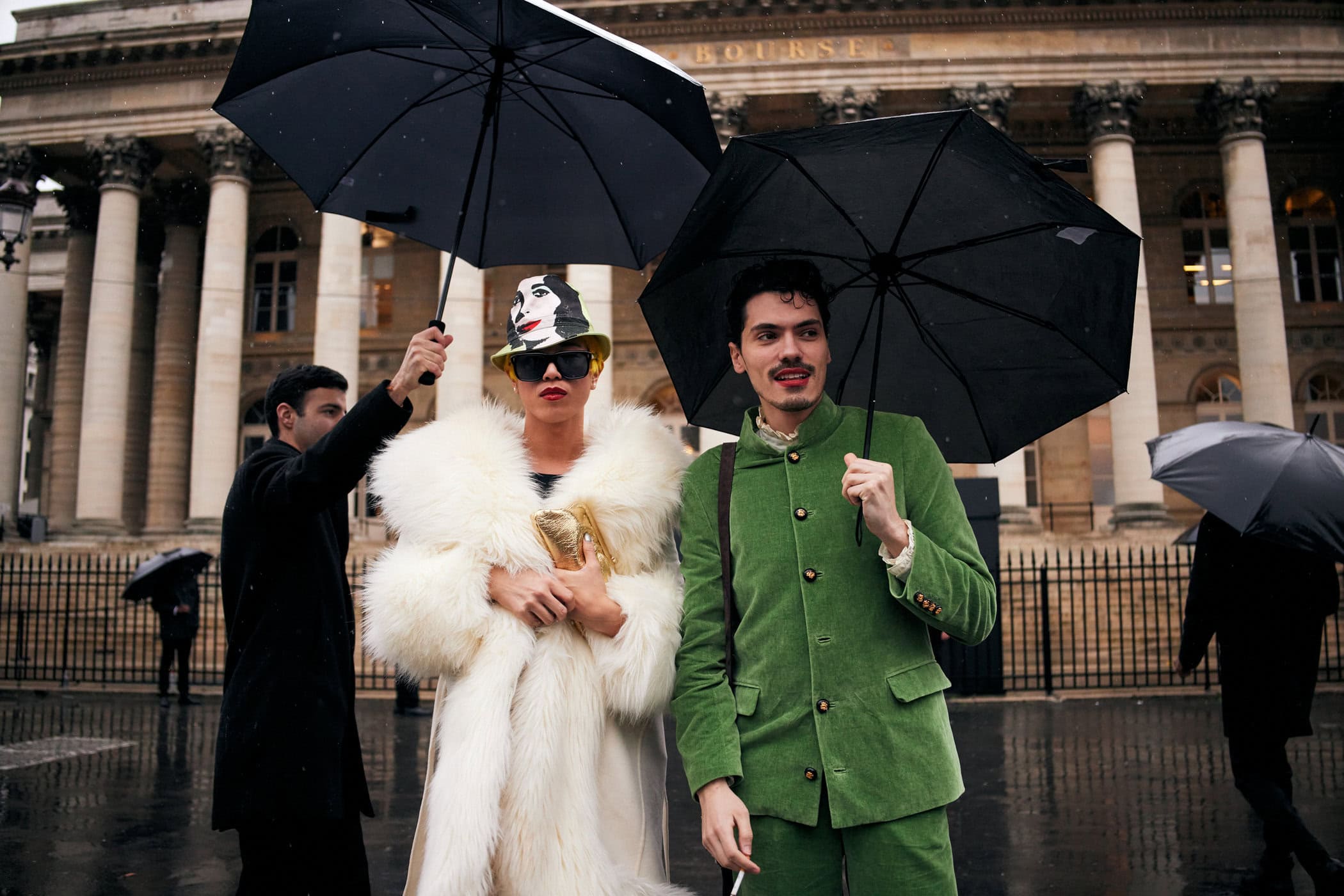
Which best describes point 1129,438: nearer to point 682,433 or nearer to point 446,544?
point 682,433

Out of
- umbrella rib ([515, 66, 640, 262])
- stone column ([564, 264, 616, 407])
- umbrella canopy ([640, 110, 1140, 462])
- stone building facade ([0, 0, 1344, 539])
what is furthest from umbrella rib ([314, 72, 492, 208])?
stone column ([564, 264, 616, 407])

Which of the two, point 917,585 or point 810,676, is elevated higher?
point 917,585

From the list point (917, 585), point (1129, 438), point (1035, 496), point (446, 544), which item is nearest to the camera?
point (917, 585)

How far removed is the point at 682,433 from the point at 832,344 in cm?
2204

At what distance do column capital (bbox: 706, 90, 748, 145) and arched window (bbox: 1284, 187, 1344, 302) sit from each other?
14.1 metres

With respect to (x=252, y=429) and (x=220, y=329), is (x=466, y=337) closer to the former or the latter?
(x=220, y=329)

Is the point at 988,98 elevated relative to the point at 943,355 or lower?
elevated

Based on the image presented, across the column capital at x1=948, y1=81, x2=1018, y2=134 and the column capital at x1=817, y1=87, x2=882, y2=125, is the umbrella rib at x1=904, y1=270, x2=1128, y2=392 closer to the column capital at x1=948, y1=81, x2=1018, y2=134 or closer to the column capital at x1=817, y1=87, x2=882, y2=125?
the column capital at x1=817, y1=87, x2=882, y2=125

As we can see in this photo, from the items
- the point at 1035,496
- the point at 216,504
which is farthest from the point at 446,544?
the point at 1035,496

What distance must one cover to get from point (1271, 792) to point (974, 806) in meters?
2.21

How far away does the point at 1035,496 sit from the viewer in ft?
78.4

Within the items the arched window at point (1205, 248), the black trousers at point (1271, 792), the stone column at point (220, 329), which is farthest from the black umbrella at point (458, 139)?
the arched window at point (1205, 248)

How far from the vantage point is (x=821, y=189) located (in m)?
2.45

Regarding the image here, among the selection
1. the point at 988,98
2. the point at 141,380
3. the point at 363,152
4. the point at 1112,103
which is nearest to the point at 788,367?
the point at 363,152
